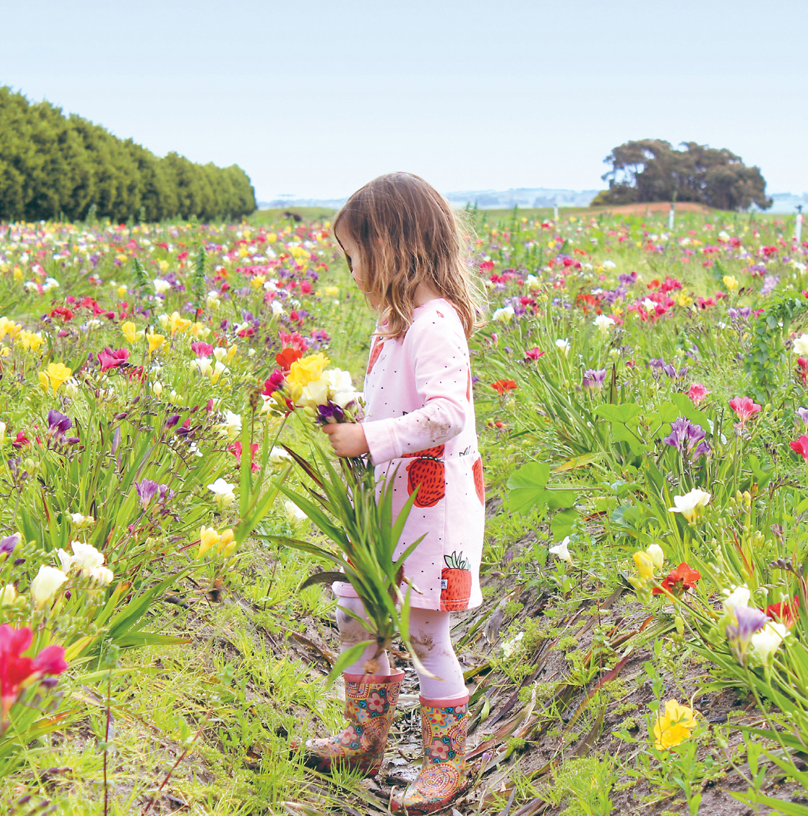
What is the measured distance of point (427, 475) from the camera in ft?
6.31

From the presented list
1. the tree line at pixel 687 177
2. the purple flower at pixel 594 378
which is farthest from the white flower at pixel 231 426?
the tree line at pixel 687 177

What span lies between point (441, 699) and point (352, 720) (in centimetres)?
27

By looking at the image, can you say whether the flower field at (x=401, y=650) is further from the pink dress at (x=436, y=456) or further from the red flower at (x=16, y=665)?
the pink dress at (x=436, y=456)

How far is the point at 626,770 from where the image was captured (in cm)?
157

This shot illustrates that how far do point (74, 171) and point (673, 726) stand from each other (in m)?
19.1

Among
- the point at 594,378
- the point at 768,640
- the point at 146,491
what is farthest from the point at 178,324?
the point at 768,640

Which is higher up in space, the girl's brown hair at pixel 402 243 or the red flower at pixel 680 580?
the girl's brown hair at pixel 402 243

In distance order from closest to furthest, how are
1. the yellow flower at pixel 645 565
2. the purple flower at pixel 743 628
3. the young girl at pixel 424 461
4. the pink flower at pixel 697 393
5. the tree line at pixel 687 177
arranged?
the purple flower at pixel 743 628, the yellow flower at pixel 645 565, the young girl at pixel 424 461, the pink flower at pixel 697 393, the tree line at pixel 687 177

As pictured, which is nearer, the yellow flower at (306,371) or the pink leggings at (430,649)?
the yellow flower at (306,371)

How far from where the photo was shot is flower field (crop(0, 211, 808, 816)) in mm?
1435

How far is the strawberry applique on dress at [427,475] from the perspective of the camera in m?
1.91

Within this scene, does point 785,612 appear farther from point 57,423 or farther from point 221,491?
point 57,423

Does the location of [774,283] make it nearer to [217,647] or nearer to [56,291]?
[217,647]

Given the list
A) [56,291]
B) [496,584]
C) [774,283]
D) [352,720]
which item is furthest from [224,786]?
[774,283]
